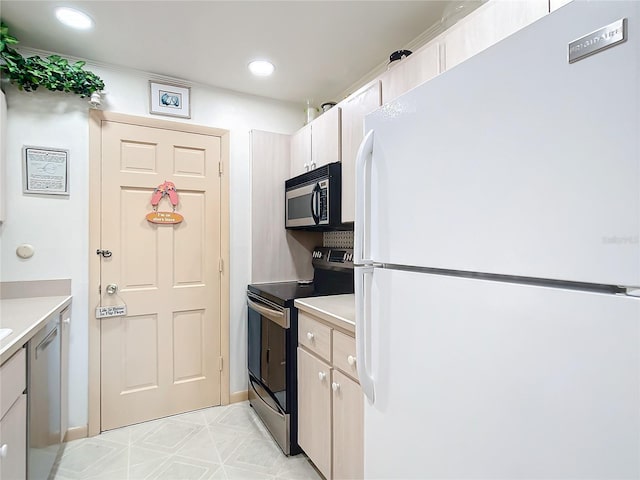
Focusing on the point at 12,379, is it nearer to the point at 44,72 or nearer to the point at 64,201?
the point at 64,201

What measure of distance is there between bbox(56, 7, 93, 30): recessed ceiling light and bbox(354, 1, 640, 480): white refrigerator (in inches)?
74.8

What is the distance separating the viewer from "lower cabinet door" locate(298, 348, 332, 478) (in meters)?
1.69

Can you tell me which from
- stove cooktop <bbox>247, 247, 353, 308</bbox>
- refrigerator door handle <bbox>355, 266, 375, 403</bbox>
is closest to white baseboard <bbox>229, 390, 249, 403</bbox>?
stove cooktop <bbox>247, 247, 353, 308</bbox>

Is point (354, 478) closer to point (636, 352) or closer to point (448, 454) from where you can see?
point (448, 454)

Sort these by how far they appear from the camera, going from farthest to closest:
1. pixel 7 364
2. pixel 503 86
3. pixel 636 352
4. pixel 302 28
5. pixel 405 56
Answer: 1. pixel 302 28
2. pixel 405 56
3. pixel 7 364
4. pixel 503 86
5. pixel 636 352

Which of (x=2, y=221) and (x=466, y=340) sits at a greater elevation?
(x=2, y=221)

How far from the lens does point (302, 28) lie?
1942 millimetres

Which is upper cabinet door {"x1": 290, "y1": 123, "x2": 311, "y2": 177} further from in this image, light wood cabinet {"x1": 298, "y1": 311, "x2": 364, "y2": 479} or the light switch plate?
the light switch plate

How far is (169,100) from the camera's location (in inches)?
99.4

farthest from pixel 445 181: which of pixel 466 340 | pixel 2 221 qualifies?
pixel 2 221

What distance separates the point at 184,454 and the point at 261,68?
256cm

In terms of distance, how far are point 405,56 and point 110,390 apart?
2781mm

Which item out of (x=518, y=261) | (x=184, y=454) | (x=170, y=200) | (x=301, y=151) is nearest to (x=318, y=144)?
(x=301, y=151)

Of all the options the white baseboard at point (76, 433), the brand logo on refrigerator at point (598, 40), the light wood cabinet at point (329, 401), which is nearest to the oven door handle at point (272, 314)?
the light wood cabinet at point (329, 401)
